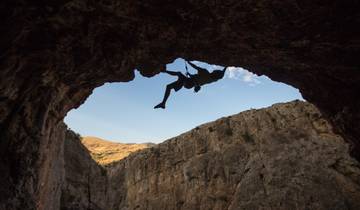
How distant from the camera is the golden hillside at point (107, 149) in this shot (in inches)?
2386

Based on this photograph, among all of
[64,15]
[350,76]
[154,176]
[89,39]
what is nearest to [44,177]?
[89,39]

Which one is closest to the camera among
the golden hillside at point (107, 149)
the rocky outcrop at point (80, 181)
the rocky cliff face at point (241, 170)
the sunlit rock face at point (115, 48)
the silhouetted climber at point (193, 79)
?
the sunlit rock face at point (115, 48)

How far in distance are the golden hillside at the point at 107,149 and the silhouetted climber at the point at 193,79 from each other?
46.3m

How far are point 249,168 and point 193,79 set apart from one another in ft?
68.7

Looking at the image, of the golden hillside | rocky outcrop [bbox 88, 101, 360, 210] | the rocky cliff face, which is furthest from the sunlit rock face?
the golden hillside

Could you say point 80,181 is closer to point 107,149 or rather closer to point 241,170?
point 241,170

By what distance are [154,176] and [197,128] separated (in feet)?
26.3

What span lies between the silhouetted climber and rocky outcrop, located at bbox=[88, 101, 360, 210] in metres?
10.3

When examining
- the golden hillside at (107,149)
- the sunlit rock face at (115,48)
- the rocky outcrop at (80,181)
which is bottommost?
the rocky outcrop at (80,181)

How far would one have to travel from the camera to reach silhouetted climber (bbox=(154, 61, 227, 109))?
41.2ft

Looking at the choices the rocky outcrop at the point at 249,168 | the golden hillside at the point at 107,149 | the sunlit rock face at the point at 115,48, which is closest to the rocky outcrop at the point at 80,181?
the rocky outcrop at the point at 249,168

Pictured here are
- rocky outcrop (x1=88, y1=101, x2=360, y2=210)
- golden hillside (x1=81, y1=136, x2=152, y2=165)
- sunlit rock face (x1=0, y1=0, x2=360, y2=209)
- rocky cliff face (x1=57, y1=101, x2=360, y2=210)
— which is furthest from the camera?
golden hillside (x1=81, y1=136, x2=152, y2=165)

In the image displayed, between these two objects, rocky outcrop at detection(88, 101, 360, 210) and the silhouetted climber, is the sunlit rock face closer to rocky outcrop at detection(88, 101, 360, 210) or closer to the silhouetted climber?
the silhouetted climber

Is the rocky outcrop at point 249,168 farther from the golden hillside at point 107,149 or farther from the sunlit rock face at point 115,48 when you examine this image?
the golden hillside at point 107,149
